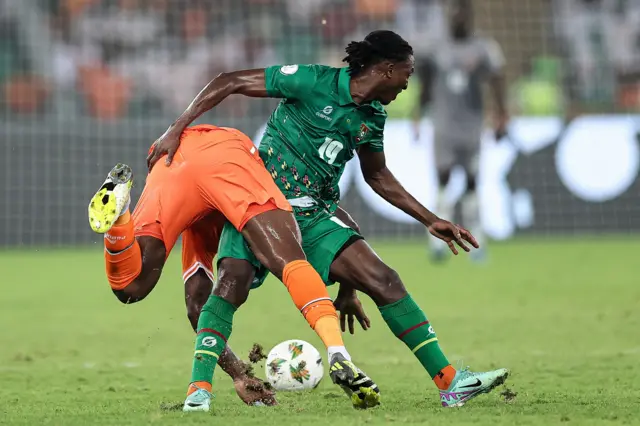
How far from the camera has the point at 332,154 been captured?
521 centimetres

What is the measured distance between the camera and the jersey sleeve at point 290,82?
5.11 m

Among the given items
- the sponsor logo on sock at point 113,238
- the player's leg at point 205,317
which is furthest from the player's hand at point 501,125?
the sponsor logo on sock at point 113,238

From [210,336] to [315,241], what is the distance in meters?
0.65

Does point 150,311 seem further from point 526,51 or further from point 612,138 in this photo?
point 526,51

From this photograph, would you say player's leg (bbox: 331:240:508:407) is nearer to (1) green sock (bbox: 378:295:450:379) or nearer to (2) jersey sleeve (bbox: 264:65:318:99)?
(1) green sock (bbox: 378:295:450:379)

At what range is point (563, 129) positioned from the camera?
1546 cm

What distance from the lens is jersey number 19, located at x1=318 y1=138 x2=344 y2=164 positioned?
5.18m

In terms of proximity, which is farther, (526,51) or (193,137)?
(526,51)

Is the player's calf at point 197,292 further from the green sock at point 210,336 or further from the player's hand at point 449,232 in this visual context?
the player's hand at point 449,232

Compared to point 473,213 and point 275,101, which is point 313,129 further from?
point 275,101

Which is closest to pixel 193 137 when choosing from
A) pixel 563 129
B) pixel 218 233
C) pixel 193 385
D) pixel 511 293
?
pixel 218 233

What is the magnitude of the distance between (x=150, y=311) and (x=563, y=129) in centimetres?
783

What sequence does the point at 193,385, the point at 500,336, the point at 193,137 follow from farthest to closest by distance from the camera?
the point at 500,336, the point at 193,137, the point at 193,385

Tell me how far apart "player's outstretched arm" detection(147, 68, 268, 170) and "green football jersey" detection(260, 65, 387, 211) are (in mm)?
57
